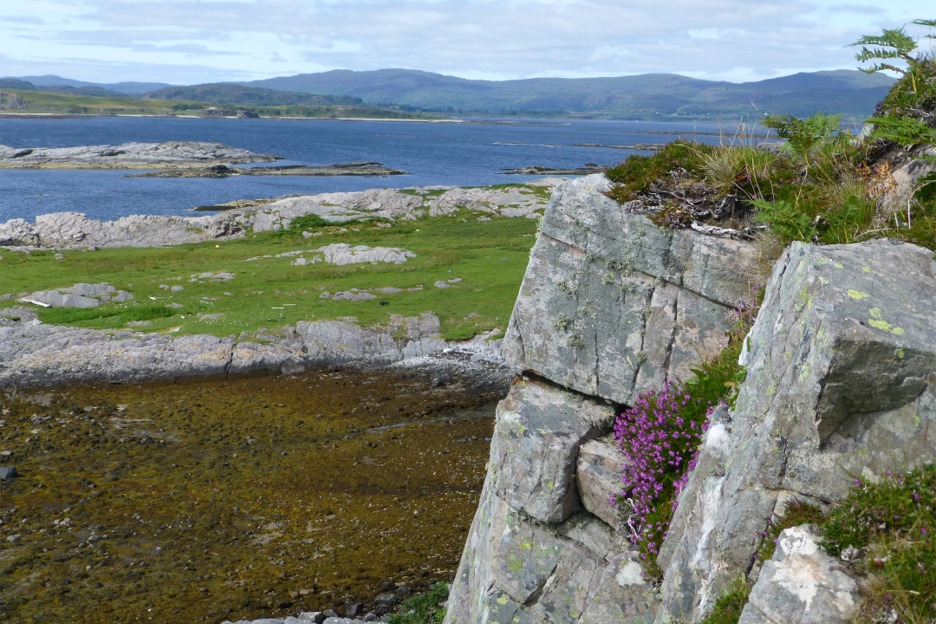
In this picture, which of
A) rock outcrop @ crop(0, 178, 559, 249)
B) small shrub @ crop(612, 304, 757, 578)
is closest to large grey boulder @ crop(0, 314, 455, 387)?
rock outcrop @ crop(0, 178, 559, 249)

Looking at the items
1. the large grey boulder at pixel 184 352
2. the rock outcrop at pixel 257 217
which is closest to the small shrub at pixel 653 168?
the large grey boulder at pixel 184 352

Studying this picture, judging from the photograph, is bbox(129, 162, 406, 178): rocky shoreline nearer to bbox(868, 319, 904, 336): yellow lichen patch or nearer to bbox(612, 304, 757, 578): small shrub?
bbox(612, 304, 757, 578): small shrub

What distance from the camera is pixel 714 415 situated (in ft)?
31.3

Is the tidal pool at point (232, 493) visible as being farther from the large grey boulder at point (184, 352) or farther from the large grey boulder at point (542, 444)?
the large grey boulder at point (542, 444)

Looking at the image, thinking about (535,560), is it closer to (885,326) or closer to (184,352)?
(885,326)

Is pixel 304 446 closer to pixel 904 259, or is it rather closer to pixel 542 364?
pixel 542 364

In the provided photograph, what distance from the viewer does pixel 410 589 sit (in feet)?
68.4

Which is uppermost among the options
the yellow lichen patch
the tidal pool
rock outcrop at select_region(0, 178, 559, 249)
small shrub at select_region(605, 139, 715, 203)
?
small shrub at select_region(605, 139, 715, 203)

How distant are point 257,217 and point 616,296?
62.5m

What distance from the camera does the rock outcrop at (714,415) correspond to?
7.19 meters

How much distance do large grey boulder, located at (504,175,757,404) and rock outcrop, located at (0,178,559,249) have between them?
5757 centimetres

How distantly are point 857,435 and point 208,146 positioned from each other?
20588 centimetres

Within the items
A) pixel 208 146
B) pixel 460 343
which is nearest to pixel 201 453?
pixel 460 343

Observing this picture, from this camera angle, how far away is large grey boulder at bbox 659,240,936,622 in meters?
7.17
